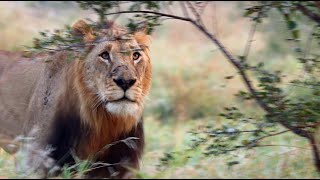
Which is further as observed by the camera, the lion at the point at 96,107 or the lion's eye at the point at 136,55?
the lion's eye at the point at 136,55

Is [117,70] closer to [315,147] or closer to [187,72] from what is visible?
[315,147]

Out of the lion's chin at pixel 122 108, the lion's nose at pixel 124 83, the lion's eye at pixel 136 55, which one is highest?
the lion's eye at pixel 136 55

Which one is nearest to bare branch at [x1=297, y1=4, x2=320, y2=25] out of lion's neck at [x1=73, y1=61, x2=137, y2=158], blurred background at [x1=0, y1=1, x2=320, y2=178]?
blurred background at [x1=0, y1=1, x2=320, y2=178]

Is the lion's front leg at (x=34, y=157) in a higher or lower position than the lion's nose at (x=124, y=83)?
lower

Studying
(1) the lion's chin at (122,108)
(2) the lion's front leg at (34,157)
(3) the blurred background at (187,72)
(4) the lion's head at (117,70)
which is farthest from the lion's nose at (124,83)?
(3) the blurred background at (187,72)

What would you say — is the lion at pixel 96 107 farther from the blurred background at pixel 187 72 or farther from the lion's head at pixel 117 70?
the blurred background at pixel 187 72

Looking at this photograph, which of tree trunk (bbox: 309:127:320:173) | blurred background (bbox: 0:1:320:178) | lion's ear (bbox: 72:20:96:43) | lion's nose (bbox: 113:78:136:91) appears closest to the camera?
tree trunk (bbox: 309:127:320:173)

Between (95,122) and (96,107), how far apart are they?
0.12 m

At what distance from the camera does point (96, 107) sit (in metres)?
6.25

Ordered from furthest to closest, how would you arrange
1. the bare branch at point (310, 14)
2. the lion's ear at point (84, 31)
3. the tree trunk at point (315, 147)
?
the lion's ear at point (84, 31) → the tree trunk at point (315, 147) → the bare branch at point (310, 14)

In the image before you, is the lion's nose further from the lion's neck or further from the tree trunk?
the tree trunk

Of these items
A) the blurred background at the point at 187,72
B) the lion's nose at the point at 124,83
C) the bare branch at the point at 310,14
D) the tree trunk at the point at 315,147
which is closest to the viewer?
the bare branch at the point at 310,14

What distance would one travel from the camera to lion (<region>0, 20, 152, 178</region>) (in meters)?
6.04

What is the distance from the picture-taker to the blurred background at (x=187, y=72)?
7.55 meters
